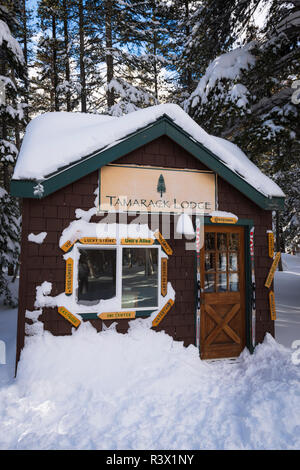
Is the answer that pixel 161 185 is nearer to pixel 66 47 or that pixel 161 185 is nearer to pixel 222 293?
pixel 222 293

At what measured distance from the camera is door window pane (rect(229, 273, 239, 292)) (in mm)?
5980

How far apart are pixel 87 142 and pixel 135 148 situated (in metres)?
0.86

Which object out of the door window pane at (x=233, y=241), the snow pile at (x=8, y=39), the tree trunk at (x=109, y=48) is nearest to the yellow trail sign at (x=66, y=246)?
the door window pane at (x=233, y=241)

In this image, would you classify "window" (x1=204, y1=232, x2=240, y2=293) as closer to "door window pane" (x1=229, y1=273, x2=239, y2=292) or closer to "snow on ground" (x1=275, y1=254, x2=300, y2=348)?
"door window pane" (x1=229, y1=273, x2=239, y2=292)

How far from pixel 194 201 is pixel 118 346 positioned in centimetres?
306

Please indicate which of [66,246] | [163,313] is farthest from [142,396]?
[66,246]

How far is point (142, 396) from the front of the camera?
166 inches

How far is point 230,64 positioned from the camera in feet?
27.9

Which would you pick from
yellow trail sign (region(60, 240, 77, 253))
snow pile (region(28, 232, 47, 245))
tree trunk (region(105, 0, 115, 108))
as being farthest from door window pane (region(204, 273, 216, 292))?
tree trunk (region(105, 0, 115, 108))

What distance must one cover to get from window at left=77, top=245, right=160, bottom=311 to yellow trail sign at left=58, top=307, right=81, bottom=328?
268mm

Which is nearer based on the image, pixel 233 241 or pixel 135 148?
pixel 135 148

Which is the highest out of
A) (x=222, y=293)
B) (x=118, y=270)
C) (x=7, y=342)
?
(x=118, y=270)

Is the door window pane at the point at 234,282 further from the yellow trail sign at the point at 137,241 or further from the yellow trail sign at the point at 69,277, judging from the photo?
the yellow trail sign at the point at 69,277
